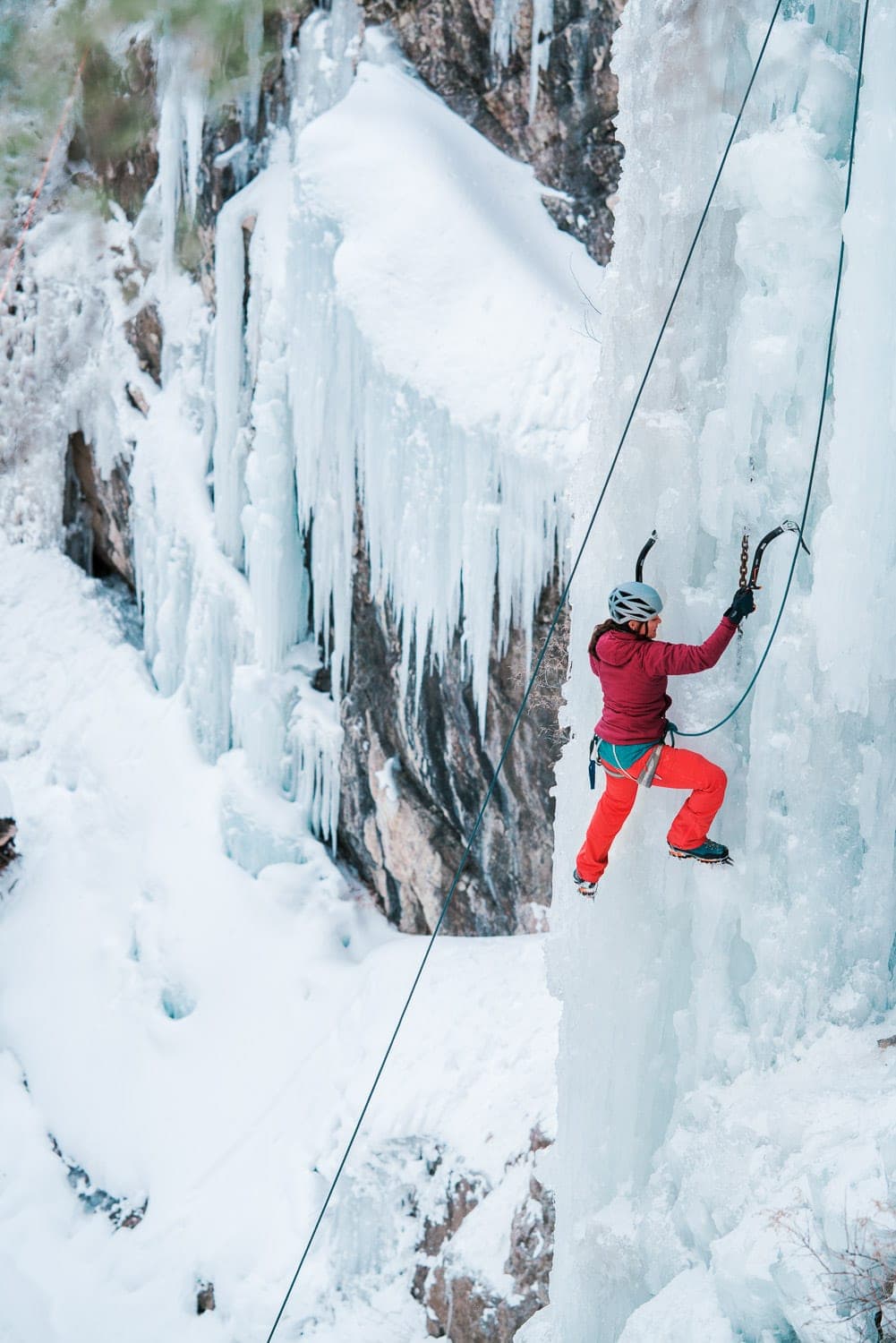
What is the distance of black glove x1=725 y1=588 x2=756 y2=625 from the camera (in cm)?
338

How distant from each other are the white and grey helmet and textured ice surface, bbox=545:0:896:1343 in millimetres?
199

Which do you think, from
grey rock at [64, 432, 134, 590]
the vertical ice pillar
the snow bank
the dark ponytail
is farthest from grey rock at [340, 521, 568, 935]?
grey rock at [64, 432, 134, 590]

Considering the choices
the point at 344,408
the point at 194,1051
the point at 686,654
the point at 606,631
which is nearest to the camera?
the point at 686,654

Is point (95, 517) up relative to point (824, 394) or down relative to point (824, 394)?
down

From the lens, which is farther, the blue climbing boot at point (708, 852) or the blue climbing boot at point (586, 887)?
the blue climbing boot at point (586, 887)

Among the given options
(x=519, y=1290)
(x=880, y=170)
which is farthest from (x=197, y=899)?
(x=880, y=170)

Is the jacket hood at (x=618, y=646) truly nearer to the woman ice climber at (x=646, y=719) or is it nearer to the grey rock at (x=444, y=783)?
the woman ice climber at (x=646, y=719)

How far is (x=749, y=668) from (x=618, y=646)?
15.4 inches

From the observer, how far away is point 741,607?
3387 mm

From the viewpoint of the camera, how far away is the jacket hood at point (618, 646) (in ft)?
11.9

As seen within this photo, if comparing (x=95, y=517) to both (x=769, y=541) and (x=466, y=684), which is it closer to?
(x=466, y=684)

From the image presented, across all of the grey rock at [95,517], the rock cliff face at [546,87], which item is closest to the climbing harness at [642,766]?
the rock cliff face at [546,87]

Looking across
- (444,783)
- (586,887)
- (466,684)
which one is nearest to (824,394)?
(586,887)

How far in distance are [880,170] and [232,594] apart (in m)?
7.14
